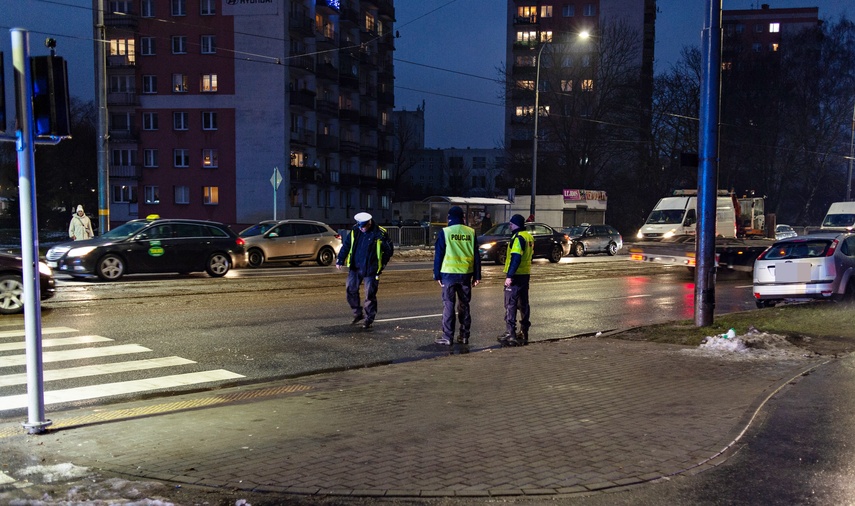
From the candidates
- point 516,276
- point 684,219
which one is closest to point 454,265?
point 516,276

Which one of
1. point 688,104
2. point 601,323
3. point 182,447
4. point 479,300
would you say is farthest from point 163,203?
point 182,447

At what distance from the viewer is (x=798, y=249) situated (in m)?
14.9

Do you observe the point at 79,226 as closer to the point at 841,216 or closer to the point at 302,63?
the point at 841,216

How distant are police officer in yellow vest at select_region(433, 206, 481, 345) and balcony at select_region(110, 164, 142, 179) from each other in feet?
163

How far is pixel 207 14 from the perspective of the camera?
53.1m

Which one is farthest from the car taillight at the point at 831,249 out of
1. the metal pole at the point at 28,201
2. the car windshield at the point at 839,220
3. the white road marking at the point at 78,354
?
the car windshield at the point at 839,220

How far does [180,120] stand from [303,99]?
29.6 feet

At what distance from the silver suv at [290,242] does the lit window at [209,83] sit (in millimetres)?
32151

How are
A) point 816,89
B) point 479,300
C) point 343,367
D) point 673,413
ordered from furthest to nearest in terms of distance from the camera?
point 816,89, point 479,300, point 343,367, point 673,413

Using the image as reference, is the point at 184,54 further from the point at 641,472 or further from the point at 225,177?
the point at 641,472

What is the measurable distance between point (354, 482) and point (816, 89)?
61363mm

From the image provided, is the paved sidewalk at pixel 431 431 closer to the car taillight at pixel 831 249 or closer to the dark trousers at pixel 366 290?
the dark trousers at pixel 366 290

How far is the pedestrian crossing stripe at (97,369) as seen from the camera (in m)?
7.79

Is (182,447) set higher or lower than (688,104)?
lower
